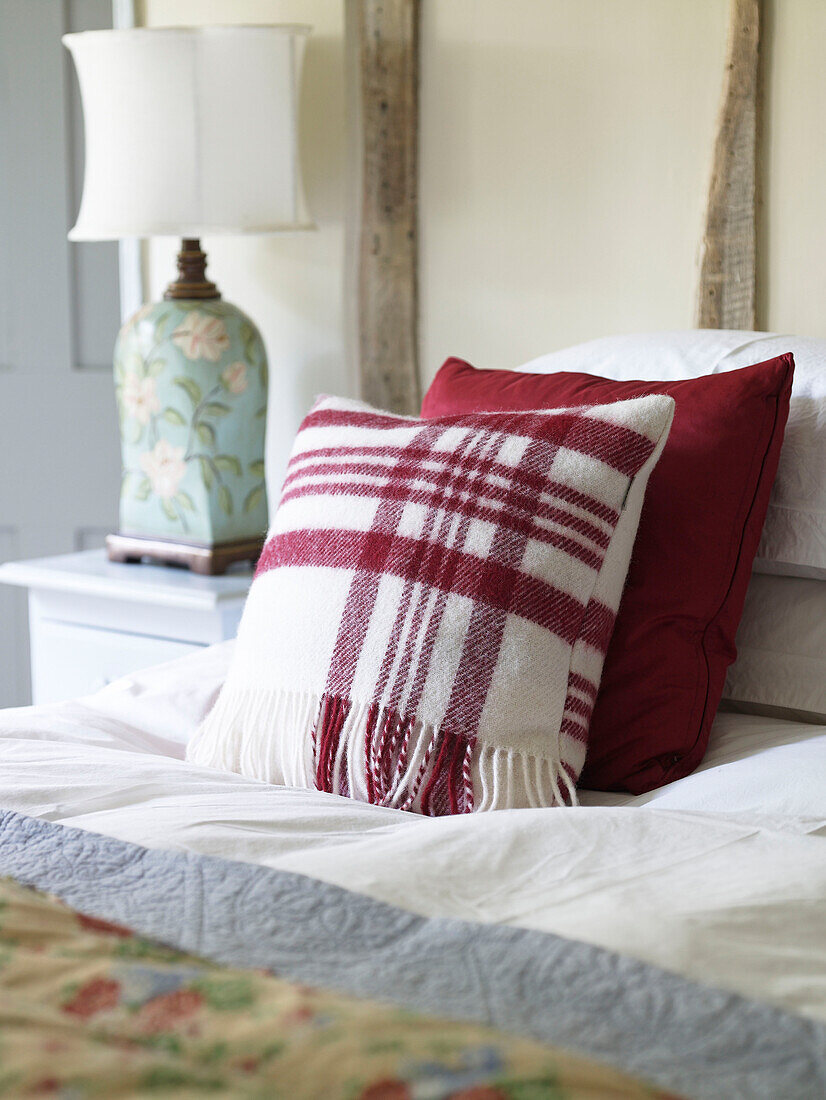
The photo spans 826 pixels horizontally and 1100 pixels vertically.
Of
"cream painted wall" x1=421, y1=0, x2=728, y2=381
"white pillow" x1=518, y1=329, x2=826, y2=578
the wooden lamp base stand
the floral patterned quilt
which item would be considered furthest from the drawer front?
the floral patterned quilt

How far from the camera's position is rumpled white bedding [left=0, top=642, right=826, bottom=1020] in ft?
2.20

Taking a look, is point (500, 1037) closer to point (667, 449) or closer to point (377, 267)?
point (667, 449)

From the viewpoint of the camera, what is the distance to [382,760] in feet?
3.42

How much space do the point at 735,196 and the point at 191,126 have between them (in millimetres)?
771

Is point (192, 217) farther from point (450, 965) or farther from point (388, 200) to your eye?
point (450, 965)

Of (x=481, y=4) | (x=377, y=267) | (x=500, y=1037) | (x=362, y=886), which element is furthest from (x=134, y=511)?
(x=500, y=1037)

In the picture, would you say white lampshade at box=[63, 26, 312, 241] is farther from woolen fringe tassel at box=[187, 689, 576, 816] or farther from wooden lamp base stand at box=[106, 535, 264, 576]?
woolen fringe tassel at box=[187, 689, 576, 816]

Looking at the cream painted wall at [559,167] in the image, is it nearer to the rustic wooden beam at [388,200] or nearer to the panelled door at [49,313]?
the rustic wooden beam at [388,200]

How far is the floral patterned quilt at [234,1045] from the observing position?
1.59 ft

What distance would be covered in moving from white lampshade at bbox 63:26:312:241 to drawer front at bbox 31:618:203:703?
23.7 inches

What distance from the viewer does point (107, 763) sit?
1038 mm

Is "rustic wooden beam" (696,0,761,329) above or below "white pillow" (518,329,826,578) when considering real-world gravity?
above

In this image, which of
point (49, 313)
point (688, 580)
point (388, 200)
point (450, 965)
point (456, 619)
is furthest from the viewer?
point (49, 313)

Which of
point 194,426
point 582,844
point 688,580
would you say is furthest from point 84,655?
point 582,844
